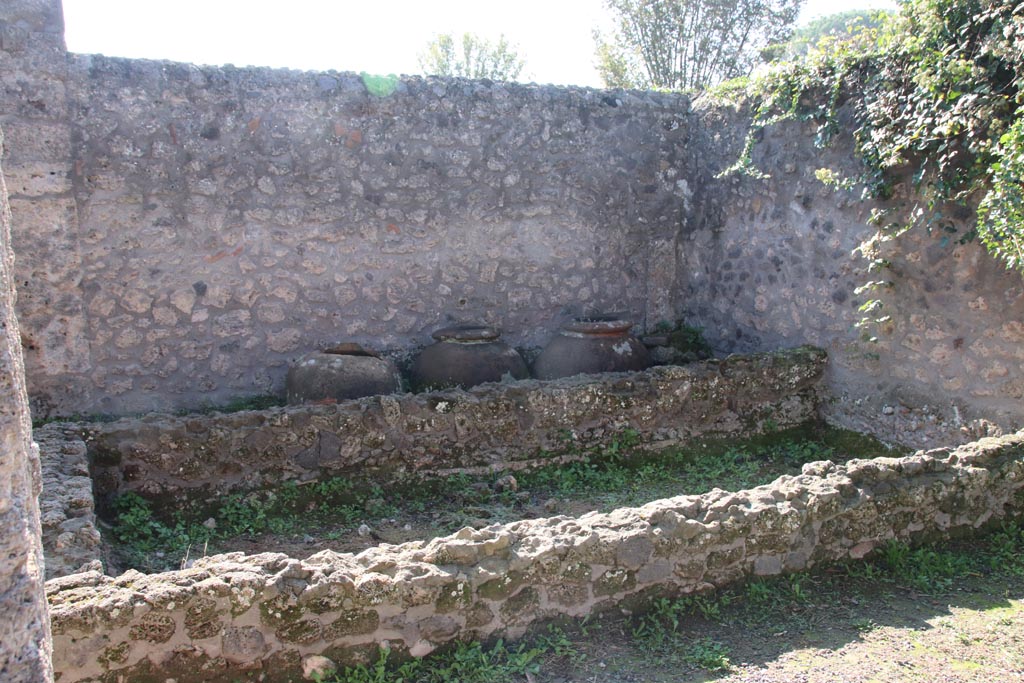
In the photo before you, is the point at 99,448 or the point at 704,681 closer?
the point at 704,681

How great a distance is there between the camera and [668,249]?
23.2 feet

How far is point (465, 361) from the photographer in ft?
18.7

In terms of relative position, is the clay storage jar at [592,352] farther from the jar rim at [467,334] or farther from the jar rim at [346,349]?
the jar rim at [346,349]

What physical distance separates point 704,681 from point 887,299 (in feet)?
11.9

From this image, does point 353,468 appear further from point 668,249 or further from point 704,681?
point 668,249

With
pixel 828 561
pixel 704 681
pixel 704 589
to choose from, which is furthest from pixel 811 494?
pixel 704 681

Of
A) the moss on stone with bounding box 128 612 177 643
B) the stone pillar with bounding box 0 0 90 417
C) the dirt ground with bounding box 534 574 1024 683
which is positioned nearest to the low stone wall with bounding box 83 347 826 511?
the stone pillar with bounding box 0 0 90 417

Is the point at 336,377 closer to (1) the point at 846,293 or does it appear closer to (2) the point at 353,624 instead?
(2) the point at 353,624

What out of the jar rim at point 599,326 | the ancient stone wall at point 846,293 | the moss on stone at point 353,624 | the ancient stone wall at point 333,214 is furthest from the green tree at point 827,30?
the moss on stone at point 353,624

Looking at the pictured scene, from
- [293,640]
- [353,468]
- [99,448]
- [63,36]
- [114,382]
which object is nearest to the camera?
[293,640]

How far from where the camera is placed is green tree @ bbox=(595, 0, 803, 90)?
15047mm

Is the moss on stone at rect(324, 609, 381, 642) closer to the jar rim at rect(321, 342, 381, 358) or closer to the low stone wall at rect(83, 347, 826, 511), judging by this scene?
the low stone wall at rect(83, 347, 826, 511)

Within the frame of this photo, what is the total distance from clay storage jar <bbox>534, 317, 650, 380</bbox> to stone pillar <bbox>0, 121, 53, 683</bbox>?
4893 mm

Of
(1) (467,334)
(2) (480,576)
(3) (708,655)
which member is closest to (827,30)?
(1) (467,334)
